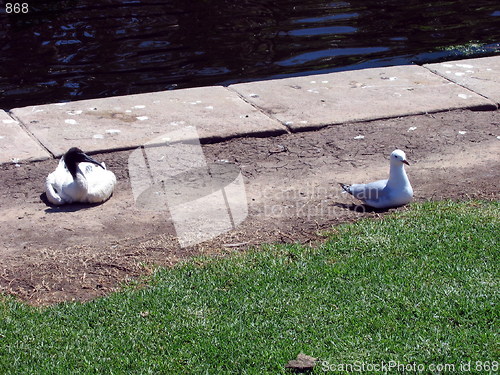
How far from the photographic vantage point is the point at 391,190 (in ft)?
19.3

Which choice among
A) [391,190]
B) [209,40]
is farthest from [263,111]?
[209,40]

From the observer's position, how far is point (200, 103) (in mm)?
8133

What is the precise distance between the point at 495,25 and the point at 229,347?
10848 millimetres

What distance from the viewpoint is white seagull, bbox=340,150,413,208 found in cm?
585

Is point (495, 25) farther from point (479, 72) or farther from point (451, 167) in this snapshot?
point (451, 167)

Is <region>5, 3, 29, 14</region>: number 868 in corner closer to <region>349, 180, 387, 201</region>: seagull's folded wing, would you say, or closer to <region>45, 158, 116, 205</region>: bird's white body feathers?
<region>45, 158, 116, 205</region>: bird's white body feathers

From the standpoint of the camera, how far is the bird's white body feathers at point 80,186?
6.01 meters

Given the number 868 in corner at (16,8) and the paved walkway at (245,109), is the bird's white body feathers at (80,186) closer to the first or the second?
the paved walkway at (245,109)

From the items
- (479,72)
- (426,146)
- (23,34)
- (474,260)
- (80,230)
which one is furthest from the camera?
(23,34)

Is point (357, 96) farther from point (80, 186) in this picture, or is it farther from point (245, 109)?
point (80, 186)

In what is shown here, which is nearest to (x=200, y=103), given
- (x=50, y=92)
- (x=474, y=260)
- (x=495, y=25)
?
(x=50, y=92)

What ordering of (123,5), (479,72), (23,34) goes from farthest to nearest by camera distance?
(123,5) < (23,34) < (479,72)

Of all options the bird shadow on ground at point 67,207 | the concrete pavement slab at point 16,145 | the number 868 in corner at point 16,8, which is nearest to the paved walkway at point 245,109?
the concrete pavement slab at point 16,145

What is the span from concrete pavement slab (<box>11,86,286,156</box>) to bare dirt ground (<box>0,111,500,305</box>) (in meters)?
0.20
